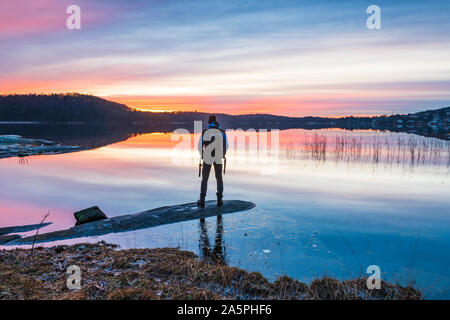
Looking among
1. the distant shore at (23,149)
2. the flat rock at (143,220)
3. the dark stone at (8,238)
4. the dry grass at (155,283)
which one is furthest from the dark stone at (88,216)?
the distant shore at (23,149)

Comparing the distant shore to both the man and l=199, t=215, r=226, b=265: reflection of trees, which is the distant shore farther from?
l=199, t=215, r=226, b=265: reflection of trees

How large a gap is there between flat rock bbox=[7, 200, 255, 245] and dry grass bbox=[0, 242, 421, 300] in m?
3.33

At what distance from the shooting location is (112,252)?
9062 mm

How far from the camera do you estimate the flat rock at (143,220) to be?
11.8 metres

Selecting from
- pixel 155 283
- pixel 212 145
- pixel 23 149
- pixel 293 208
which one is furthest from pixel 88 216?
pixel 23 149

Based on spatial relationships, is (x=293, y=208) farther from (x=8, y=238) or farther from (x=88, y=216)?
(x=8, y=238)

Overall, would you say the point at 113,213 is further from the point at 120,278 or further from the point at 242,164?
the point at 242,164

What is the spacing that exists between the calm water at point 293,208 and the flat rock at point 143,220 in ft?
2.07

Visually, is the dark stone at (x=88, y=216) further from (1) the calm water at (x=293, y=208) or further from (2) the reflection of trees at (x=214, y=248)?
(2) the reflection of trees at (x=214, y=248)

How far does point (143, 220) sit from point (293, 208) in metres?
7.10
